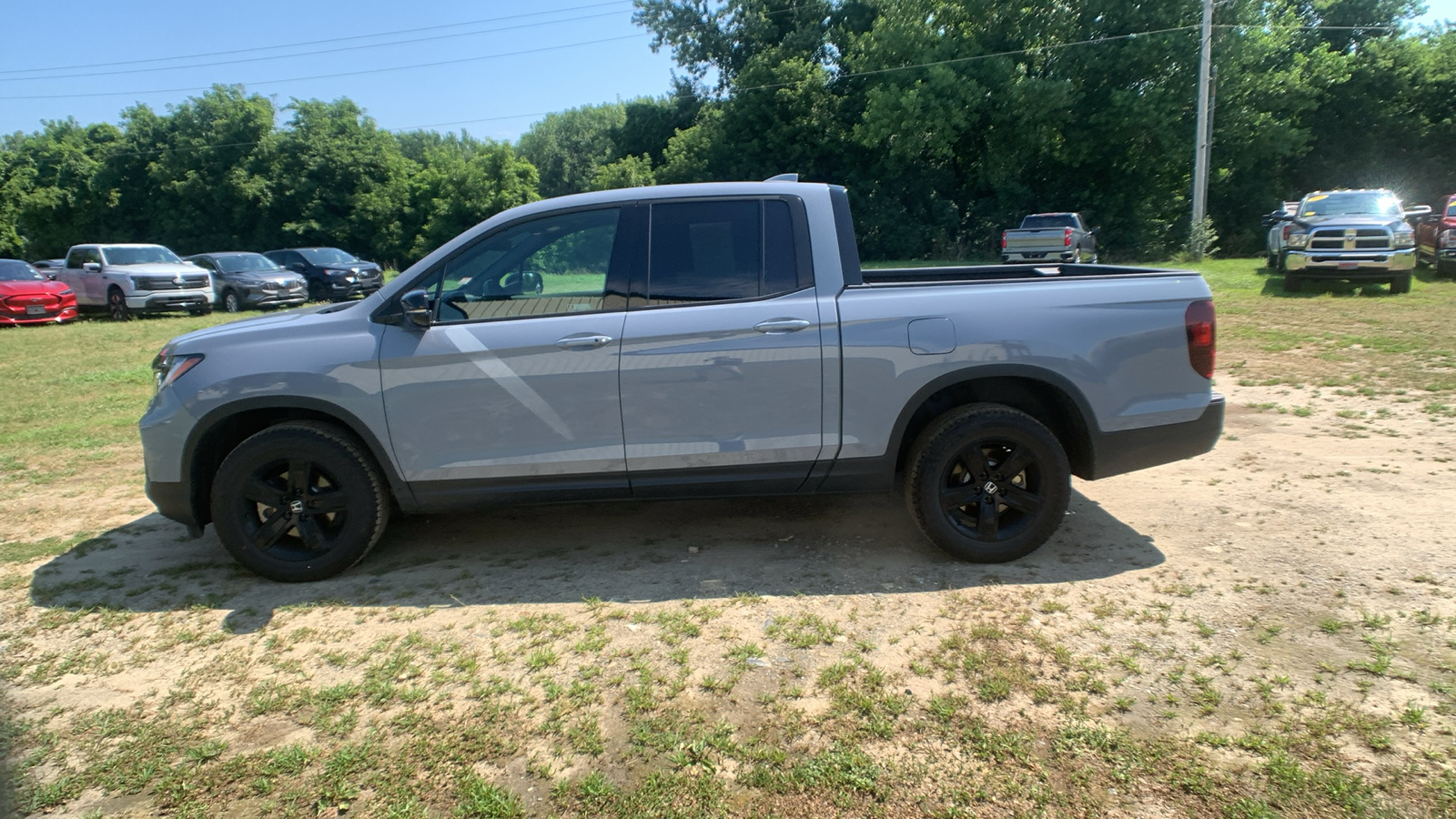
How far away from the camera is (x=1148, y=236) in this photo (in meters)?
31.1

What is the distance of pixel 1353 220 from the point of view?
15.9 metres

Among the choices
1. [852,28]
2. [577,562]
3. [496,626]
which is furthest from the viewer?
[852,28]

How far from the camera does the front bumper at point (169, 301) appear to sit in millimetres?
20312

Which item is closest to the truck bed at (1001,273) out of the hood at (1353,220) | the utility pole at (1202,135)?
the hood at (1353,220)

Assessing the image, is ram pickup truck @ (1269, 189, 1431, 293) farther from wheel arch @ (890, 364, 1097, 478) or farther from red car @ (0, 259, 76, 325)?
red car @ (0, 259, 76, 325)

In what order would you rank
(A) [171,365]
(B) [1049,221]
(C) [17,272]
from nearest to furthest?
(A) [171,365], (C) [17,272], (B) [1049,221]

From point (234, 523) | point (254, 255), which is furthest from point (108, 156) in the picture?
point (234, 523)

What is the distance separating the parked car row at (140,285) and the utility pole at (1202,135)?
24.2 metres

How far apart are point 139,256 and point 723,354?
22813 mm

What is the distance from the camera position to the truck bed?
15.1ft

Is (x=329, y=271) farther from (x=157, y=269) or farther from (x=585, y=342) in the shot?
(x=585, y=342)

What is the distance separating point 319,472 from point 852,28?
1521 inches

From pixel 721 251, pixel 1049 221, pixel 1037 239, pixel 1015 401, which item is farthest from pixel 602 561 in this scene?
pixel 1049 221

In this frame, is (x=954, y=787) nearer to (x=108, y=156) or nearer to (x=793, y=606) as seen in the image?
(x=793, y=606)
